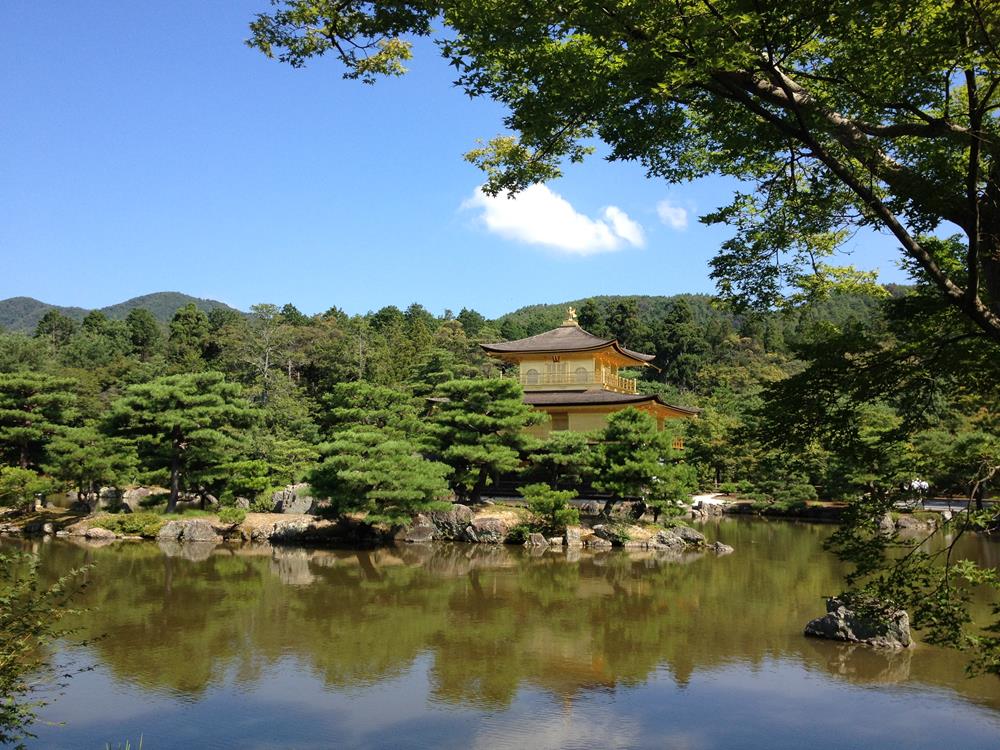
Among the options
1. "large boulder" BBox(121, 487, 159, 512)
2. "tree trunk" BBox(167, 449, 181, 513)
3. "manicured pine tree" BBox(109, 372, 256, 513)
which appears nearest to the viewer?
"manicured pine tree" BBox(109, 372, 256, 513)

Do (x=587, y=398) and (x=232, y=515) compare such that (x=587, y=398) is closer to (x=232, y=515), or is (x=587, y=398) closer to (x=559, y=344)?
(x=559, y=344)

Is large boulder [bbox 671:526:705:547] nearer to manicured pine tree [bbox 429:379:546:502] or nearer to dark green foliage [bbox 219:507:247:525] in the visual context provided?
manicured pine tree [bbox 429:379:546:502]

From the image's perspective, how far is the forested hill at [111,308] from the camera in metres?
137

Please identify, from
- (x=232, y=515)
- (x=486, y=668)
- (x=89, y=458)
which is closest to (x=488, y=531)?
(x=232, y=515)

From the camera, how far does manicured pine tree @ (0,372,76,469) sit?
18281mm

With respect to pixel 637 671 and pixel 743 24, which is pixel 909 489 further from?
pixel 637 671

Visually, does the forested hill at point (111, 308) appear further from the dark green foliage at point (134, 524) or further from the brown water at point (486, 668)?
the brown water at point (486, 668)

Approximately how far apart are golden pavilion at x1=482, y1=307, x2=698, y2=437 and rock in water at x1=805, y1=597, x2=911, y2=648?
11880mm

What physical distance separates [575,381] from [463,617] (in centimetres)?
1339

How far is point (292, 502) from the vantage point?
63.8 feet

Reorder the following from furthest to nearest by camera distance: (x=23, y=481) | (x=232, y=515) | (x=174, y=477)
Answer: (x=174, y=477), (x=232, y=515), (x=23, y=481)

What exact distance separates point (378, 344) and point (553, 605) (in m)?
31.4

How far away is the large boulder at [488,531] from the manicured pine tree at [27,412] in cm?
1028

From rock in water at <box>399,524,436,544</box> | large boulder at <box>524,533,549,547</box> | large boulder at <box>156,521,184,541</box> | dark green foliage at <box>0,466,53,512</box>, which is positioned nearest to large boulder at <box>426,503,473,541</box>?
rock in water at <box>399,524,436,544</box>
